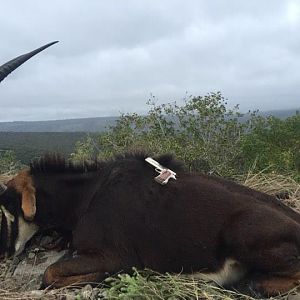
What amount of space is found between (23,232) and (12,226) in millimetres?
116

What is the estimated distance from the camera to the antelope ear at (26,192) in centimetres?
482

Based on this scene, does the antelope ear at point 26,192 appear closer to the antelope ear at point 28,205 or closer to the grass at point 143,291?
the antelope ear at point 28,205

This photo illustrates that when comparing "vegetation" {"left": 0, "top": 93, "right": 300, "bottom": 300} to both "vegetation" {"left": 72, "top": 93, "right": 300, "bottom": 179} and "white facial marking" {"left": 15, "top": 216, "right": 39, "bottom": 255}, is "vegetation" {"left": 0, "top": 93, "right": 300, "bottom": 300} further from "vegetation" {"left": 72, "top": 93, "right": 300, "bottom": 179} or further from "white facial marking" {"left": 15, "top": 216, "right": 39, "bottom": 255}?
"white facial marking" {"left": 15, "top": 216, "right": 39, "bottom": 255}

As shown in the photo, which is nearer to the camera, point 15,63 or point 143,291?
point 143,291

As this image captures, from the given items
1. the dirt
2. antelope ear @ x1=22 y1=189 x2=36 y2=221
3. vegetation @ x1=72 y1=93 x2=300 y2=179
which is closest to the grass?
the dirt

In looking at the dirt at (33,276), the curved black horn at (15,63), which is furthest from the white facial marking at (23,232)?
the curved black horn at (15,63)

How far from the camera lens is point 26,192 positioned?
489 centimetres

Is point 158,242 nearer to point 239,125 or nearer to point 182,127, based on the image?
point 182,127

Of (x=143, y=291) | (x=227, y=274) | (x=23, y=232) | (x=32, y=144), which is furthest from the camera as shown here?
(x=32, y=144)

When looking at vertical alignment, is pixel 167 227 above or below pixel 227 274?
above

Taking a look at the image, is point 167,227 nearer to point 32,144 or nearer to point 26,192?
point 26,192

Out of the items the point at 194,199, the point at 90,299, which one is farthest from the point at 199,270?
the point at 90,299

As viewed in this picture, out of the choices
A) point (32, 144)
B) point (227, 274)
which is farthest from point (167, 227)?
point (32, 144)

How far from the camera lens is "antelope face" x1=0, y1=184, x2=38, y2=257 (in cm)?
483
